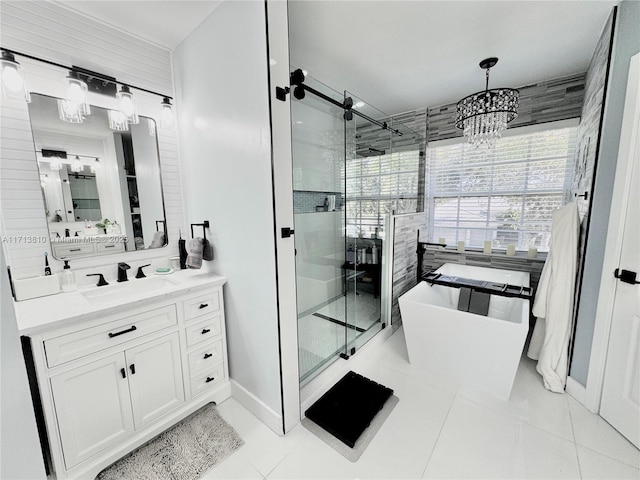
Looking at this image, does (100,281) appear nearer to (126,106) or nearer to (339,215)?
(126,106)

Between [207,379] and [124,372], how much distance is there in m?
0.58

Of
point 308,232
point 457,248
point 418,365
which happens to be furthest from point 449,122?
point 418,365

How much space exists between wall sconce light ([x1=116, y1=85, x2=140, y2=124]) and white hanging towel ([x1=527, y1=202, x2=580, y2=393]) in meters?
3.46

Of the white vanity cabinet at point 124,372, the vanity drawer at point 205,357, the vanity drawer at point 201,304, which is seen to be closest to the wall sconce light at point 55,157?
the white vanity cabinet at point 124,372

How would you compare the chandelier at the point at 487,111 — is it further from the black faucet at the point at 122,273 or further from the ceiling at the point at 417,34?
the black faucet at the point at 122,273

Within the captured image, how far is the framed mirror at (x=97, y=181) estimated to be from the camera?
1729mm

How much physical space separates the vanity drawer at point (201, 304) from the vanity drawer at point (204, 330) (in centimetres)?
7

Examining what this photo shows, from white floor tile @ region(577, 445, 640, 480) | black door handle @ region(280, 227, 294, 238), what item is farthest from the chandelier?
white floor tile @ region(577, 445, 640, 480)

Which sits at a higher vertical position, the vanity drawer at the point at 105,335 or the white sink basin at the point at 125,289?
the white sink basin at the point at 125,289

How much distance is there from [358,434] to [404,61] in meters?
2.99

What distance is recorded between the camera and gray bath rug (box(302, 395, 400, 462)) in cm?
165

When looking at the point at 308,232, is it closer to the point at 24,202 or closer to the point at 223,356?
the point at 223,356

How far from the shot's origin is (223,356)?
206cm

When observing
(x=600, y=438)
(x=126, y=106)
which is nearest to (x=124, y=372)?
(x=126, y=106)
